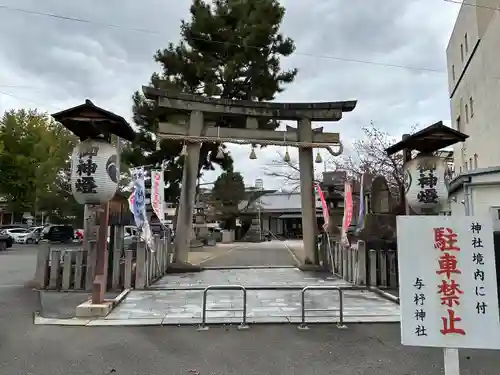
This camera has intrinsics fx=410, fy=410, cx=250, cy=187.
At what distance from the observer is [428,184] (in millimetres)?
8461

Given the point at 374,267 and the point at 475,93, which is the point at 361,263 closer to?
the point at 374,267

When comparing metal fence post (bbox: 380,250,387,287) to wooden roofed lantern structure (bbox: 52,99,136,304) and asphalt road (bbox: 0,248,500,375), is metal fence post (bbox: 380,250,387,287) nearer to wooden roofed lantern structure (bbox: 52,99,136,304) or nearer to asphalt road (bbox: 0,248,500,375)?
asphalt road (bbox: 0,248,500,375)

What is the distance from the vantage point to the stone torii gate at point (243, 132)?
45.9 feet

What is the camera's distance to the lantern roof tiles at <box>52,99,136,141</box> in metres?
7.65

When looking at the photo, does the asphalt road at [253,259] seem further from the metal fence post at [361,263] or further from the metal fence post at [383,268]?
the metal fence post at [383,268]

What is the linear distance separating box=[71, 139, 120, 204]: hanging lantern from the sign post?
5.94 metres

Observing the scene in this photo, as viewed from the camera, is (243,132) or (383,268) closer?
(383,268)

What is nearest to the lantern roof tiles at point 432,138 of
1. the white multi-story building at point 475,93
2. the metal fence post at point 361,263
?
the metal fence post at point 361,263

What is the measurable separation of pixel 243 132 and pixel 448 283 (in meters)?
11.1

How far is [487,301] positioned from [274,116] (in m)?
11.6

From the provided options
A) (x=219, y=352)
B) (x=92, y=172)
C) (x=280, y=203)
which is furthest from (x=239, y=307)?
(x=280, y=203)

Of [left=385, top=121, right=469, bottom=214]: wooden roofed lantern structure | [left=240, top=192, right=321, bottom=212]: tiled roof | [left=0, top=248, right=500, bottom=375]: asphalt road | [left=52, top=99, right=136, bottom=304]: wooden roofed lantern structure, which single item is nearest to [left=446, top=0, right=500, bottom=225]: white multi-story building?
[left=385, top=121, right=469, bottom=214]: wooden roofed lantern structure

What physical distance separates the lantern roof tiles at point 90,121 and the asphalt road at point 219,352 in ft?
12.0

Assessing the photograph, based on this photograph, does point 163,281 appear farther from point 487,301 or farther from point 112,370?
point 487,301
